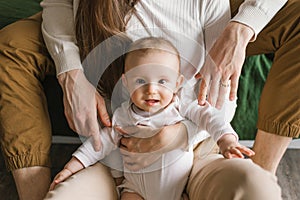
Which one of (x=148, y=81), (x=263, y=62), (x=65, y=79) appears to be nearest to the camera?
(x=148, y=81)

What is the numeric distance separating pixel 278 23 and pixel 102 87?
1.58 feet

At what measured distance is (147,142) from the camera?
127 centimetres

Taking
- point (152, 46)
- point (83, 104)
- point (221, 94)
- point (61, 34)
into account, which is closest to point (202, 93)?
point (221, 94)

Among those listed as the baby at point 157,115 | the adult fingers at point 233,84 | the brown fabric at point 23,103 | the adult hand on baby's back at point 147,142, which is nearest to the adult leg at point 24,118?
the brown fabric at point 23,103

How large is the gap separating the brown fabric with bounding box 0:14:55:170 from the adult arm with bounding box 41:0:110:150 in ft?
0.22

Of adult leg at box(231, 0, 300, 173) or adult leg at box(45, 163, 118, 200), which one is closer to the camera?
adult leg at box(45, 163, 118, 200)

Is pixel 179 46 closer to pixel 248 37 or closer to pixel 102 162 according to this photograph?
pixel 248 37

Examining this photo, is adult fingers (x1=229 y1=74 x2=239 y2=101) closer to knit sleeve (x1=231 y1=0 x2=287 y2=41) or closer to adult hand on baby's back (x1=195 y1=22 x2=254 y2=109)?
adult hand on baby's back (x1=195 y1=22 x2=254 y2=109)

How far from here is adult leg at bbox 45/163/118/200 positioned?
1.20 meters

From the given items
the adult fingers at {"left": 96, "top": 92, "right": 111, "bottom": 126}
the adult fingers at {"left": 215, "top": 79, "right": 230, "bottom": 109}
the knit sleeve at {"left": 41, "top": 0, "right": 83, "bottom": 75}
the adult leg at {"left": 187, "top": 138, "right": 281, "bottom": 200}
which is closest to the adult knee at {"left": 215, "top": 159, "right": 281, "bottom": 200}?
the adult leg at {"left": 187, "top": 138, "right": 281, "bottom": 200}

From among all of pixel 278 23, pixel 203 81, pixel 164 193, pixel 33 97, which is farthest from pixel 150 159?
pixel 278 23

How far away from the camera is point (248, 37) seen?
129cm

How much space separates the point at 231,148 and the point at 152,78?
0.24 m

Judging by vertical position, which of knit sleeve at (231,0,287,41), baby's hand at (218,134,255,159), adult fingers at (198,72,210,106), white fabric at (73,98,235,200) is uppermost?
knit sleeve at (231,0,287,41)
